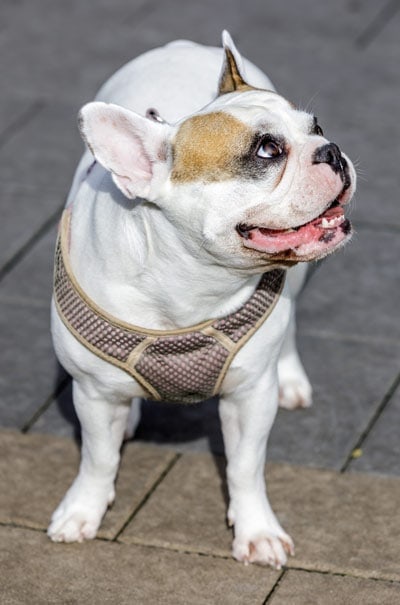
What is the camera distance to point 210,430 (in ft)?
18.3

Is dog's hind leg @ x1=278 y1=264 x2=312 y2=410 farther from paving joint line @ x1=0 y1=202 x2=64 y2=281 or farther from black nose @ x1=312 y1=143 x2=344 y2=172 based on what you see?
paving joint line @ x1=0 y1=202 x2=64 y2=281

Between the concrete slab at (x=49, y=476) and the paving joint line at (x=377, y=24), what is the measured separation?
4.99m

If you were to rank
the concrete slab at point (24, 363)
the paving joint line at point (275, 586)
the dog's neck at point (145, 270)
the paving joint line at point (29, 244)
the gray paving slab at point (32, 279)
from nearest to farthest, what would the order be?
1. the dog's neck at point (145, 270)
2. the paving joint line at point (275, 586)
3. the concrete slab at point (24, 363)
4. the gray paving slab at point (32, 279)
5. the paving joint line at point (29, 244)

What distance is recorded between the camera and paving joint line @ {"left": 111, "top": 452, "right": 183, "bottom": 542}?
4.95m

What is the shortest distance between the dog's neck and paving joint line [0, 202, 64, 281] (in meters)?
2.31

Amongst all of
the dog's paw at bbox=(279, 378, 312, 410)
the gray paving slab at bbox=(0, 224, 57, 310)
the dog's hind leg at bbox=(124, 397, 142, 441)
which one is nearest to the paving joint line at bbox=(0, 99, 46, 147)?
the gray paving slab at bbox=(0, 224, 57, 310)

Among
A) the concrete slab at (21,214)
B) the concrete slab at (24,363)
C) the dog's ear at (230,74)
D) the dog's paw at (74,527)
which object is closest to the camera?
the dog's ear at (230,74)

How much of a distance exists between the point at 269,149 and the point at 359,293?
2.67 meters

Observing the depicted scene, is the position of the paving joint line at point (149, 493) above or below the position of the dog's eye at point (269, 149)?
below

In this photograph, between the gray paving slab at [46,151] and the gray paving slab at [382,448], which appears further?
the gray paving slab at [46,151]

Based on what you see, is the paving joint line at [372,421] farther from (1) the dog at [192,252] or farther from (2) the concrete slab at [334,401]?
(1) the dog at [192,252]

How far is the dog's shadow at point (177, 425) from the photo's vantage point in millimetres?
5480

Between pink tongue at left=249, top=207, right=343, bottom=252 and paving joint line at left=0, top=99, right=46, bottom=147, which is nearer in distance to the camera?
pink tongue at left=249, top=207, right=343, bottom=252

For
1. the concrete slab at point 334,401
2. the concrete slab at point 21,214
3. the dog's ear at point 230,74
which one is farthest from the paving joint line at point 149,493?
the concrete slab at point 21,214
